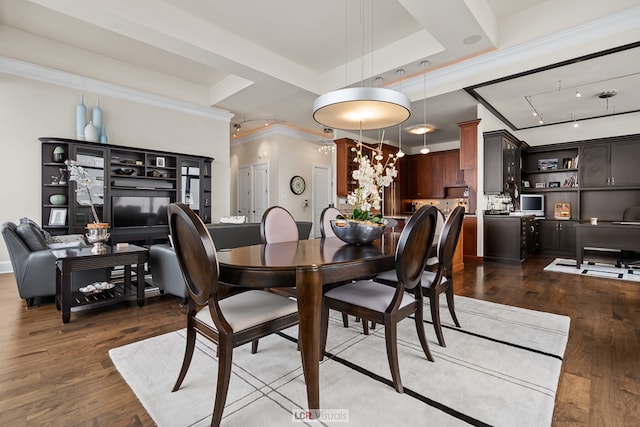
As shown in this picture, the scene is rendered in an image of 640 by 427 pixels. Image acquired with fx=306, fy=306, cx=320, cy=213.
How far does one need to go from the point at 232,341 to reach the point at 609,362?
7.58 feet

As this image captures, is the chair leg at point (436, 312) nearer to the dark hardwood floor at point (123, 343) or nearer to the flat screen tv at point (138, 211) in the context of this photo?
the dark hardwood floor at point (123, 343)

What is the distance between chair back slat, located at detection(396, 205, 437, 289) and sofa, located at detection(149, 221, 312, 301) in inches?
77.3

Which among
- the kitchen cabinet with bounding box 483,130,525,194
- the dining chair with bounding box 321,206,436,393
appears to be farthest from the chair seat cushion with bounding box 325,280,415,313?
the kitchen cabinet with bounding box 483,130,525,194

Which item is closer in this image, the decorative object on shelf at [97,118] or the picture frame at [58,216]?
the picture frame at [58,216]

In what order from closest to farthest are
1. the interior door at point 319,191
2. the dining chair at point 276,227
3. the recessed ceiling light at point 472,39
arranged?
1. the dining chair at point 276,227
2. the recessed ceiling light at point 472,39
3. the interior door at point 319,191

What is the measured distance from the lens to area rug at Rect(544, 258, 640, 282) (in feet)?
14.0

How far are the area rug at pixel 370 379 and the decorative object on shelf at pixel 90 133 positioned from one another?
4.15m

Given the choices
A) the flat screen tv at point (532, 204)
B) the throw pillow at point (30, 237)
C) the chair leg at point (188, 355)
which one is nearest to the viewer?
the chair leg at point (188, 355)

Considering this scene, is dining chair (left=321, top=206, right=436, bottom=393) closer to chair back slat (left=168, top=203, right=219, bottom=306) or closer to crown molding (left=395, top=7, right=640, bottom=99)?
chair back slat (left=168, top=203, right=219, bottom=306)

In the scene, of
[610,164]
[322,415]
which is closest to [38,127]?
[322,415]

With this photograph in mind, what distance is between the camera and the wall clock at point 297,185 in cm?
822

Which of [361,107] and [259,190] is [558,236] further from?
[259,190]

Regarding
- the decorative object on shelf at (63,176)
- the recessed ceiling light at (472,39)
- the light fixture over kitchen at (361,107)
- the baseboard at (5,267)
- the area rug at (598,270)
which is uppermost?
the recessed ceiling light at (472,39)

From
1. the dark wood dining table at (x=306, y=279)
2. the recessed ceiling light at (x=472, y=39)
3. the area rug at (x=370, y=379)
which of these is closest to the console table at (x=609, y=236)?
the area rug at (x=370, y=379)
